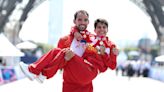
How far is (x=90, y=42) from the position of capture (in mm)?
5012

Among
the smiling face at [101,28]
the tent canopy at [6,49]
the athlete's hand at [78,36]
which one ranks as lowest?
the tent canopy at [6,49]

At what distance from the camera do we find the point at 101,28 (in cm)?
509

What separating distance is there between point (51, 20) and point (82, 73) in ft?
303

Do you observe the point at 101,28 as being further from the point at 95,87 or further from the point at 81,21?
the point at 95,87

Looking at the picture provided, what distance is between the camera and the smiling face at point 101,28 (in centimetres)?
507

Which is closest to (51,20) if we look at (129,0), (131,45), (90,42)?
(131,45)

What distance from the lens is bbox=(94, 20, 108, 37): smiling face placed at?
5.07 meters

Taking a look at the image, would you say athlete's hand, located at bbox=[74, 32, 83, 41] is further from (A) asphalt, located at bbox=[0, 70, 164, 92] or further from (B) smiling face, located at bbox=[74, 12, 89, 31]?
(A) asphalt, located at bbox=[0, 70, 164, 92]

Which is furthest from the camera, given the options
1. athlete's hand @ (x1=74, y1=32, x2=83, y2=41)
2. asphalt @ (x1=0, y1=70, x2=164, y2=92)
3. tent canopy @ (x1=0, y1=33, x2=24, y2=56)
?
tent canopy @ (x1=0, y1=33, x2=24, y2=56)

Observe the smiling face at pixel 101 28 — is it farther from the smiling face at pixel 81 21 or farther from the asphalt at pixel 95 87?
the asphalt at pixel 95 87

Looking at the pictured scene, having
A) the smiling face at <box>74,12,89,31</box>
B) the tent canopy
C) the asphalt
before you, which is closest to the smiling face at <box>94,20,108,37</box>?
the smiling face at <box>74,12,89,31</box>

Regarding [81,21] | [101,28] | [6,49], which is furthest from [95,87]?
[81,21]

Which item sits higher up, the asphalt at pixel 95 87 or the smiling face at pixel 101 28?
the smiling face at pixel 101 28

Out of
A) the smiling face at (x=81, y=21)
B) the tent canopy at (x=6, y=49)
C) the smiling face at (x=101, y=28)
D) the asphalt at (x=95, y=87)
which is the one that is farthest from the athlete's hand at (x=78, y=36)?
the tent canopy at (x=6, y=49)
